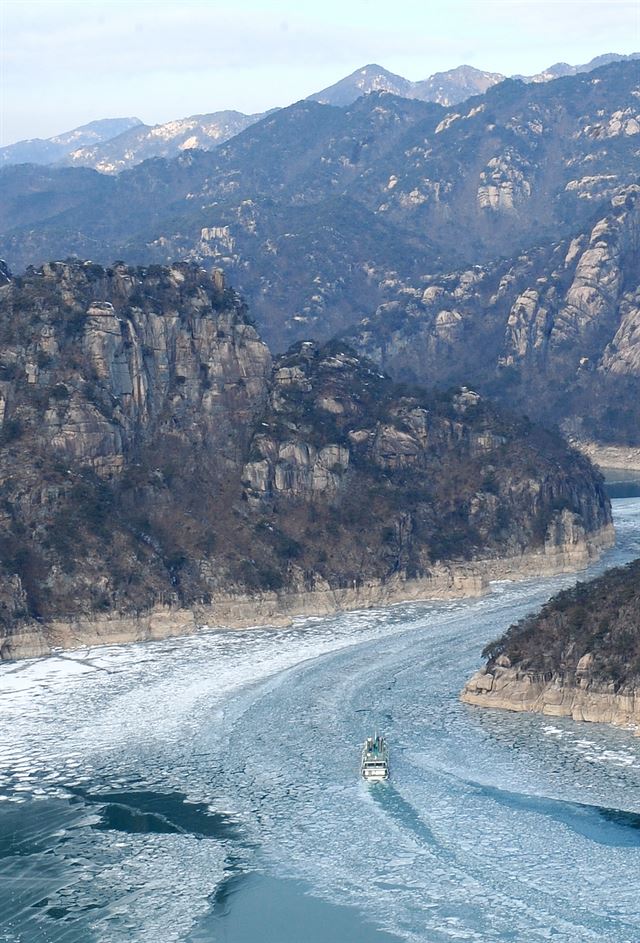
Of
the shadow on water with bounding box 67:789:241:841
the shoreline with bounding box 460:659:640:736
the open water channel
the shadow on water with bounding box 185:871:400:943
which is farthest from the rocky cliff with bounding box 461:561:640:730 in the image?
the shadow on water with bounding box 185:871:400:943

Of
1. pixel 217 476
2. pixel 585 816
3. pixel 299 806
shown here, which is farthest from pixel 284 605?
pixel 585 816

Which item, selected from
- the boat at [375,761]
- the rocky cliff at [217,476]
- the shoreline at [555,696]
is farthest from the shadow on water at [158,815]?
the rocky cliff at [217,476]

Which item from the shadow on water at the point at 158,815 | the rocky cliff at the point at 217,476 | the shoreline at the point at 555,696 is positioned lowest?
the shadow on water at the point at 158,815

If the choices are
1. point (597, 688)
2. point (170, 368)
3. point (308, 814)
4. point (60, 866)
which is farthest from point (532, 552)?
point (60, 866)

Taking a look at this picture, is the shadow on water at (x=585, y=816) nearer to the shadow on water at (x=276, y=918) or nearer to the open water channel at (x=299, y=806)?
the open water channel at (x=299, y=806)

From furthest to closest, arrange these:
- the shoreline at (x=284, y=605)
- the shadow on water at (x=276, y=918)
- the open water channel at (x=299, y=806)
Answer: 1. the shoreline at (x=284, y=605)
2. the open water channel at (x=299, y=806)
3. the shadow on water at (x=276, y=918)

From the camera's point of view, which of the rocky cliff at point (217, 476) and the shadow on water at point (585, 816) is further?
the rocky cliff at point (217, 476)

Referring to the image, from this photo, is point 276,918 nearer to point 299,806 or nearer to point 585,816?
point 299,806

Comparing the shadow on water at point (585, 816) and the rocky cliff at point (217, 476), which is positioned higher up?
the rocky cliff at point (217, 476)
